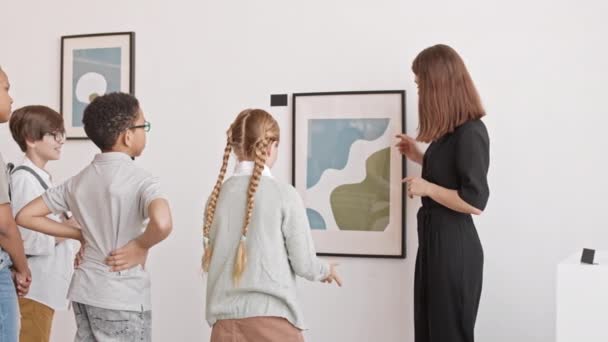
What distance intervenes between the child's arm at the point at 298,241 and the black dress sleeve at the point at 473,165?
632mm

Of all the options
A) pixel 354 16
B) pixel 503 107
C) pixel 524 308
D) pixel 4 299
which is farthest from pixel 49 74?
pixel 524 308

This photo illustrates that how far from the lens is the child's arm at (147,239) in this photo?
2.28 m

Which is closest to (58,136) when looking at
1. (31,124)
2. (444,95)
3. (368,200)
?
(31,124)

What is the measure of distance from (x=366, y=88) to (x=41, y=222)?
1.62 metres

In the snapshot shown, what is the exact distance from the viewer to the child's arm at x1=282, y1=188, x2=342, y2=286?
7.91ft

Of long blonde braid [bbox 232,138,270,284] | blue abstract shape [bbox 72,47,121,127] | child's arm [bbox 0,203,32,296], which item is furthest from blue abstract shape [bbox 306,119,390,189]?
child's arm [bbox 0,203,32,296]

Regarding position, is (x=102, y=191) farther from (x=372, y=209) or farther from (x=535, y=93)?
(x=535, y=93)

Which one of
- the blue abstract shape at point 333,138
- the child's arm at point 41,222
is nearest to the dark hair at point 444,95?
the blue abstract shape at point 333,138

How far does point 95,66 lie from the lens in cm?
390

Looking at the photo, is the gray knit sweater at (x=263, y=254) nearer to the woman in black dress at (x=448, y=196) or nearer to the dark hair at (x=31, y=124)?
the woman in black dress at (x=448, y=196)

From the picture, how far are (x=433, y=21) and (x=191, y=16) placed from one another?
1.26m

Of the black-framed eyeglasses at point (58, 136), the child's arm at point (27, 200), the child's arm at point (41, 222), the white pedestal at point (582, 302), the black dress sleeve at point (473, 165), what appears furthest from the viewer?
the black-framed eyeglasses at point (58, 136)

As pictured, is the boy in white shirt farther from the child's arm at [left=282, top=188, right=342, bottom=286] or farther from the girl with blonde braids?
the child's arm at [left=282, top=188, right=342, bottom=286]

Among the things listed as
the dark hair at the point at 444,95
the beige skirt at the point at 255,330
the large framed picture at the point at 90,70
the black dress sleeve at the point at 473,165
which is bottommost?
the beige skirt at the point at 255,330
